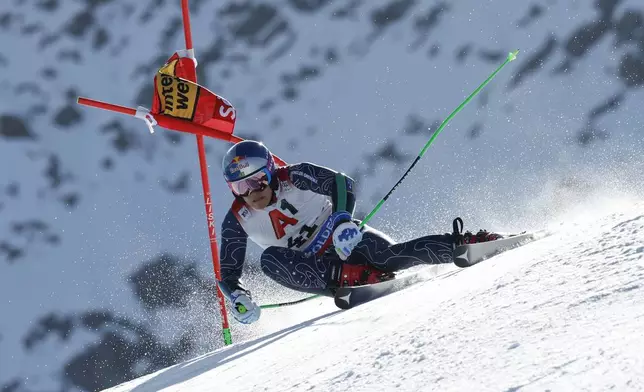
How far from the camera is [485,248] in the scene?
12.8 ft

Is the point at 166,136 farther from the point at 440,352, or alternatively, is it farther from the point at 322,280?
the point at 440,352

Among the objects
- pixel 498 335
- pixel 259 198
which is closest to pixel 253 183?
pixel 259 198

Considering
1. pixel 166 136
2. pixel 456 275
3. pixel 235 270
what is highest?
pixel 166 136

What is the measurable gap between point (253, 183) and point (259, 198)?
0.29ft

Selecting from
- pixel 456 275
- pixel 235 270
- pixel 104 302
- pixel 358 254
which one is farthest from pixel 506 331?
pixel 104 302

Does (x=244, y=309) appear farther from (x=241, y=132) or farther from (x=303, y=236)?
(x=241, y=132)

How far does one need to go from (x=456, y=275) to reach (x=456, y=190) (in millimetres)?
9678

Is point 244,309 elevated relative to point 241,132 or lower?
lower

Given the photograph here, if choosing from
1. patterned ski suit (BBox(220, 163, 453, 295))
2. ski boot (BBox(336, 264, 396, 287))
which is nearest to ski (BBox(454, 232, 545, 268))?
patterned ski suit (BBox(220, 163, 453, 295))

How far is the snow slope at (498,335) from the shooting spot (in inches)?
67.8

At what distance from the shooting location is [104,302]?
1246 centimetres

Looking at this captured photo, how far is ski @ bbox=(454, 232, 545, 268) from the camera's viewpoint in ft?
12.6

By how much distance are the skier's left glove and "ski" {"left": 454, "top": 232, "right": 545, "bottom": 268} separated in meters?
0.48

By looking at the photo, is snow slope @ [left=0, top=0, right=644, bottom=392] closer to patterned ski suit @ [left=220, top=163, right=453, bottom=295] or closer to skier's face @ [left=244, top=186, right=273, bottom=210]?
patterned ski suit @ [left=220, top=163, right=453, bottom=295]
